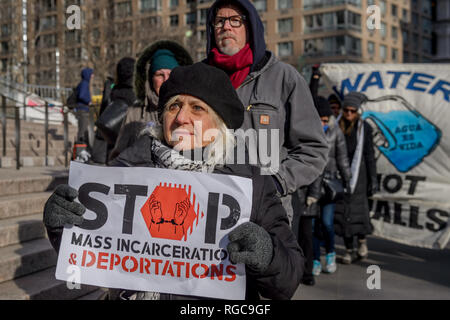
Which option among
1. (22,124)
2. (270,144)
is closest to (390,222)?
(270,144)

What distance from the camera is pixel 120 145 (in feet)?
12.0

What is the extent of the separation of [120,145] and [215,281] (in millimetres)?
1989

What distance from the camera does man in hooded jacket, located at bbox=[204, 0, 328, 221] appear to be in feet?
8.61

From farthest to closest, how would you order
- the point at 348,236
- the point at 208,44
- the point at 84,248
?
the point at 348,236
the point at 208,44
the point at 84,248

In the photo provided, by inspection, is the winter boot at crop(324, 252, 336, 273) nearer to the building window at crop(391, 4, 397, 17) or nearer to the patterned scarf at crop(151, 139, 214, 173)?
the patterned scarf at crop(151, 139, 214, 173)

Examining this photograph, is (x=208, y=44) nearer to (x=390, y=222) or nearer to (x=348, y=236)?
(x=348, y=236)

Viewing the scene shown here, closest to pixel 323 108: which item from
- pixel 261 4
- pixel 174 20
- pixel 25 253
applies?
pixel 25 253

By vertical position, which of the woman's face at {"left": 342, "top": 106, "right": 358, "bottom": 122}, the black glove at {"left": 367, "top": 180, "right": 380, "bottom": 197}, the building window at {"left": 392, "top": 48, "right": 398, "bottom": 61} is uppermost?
the building window at {"left": 392, "top": 48, "right": 398, "bottom": 61}

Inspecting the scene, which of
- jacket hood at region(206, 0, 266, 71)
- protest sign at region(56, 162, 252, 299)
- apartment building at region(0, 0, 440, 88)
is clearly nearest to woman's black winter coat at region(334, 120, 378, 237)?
jacket hood at region(206, 0, 266, 71)

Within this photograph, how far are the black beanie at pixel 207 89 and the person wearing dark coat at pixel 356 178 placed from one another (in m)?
4.80

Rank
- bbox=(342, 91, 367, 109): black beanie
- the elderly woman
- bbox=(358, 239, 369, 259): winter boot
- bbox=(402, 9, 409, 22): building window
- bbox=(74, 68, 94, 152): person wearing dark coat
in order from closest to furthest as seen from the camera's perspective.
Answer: the elderly woman → bbox=(342, 91, 367, 109): black beanie → bbox=(358, 239, 369, 259): winter boot → bbox=(74, 68, 94, 152): person wearing dark coat → bbox=(402, 9, 409, 22): building window

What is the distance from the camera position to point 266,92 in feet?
8.70

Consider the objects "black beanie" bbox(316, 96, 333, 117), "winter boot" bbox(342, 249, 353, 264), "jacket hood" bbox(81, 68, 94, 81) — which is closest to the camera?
"black beanie" bbox(316, 96, 333, 117)

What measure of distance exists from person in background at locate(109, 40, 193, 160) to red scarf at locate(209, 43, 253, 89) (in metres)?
1.21
